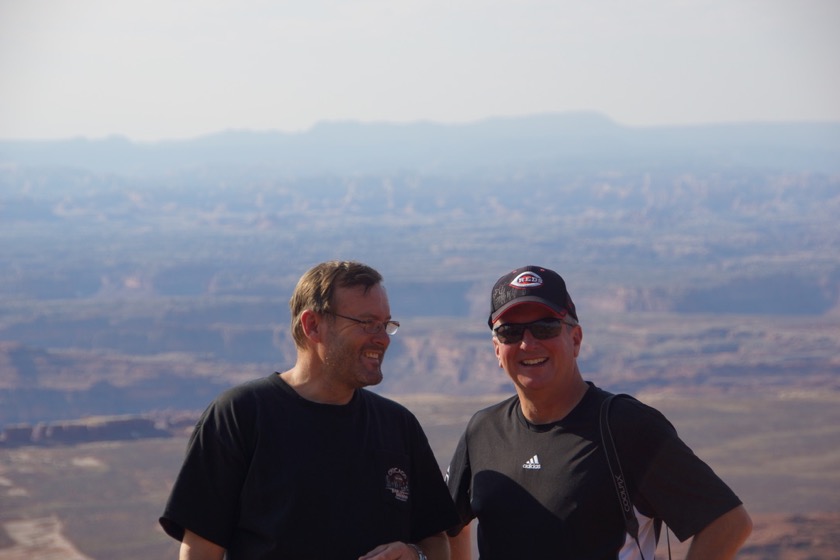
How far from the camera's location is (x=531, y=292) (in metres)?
3.85

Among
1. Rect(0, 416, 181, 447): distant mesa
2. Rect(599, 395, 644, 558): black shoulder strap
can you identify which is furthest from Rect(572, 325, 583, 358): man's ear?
Rect(0, 416, 181, 447): distant mesa

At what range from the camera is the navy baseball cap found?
3.85 metres

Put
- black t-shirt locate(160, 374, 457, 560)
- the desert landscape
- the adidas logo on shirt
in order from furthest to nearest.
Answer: the desert landscape → the adidas logo on shirt → black t-shirt locate(160, 374, 457, 560)

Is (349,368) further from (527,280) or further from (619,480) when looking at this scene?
(619,480)

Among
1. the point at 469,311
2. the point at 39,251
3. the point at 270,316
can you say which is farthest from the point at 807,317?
the point at 39,251

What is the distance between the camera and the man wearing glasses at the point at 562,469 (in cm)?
Answer: 363

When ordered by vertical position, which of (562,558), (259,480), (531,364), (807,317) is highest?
(531,364)

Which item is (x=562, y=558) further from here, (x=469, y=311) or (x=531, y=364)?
(x=469, y=311)

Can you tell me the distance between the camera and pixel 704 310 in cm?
7912

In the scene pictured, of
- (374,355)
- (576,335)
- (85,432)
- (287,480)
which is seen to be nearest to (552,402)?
(576,335)

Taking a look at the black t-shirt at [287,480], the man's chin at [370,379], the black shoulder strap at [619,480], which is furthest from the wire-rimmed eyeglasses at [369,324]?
the black shoulder strap at [619,480]

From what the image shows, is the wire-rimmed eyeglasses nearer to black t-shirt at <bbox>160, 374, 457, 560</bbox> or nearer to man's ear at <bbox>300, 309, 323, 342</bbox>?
man's ear at <bbox>300, 309, 323, 342</bbox>

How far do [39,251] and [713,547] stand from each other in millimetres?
113108

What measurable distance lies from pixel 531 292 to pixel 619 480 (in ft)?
2.08
